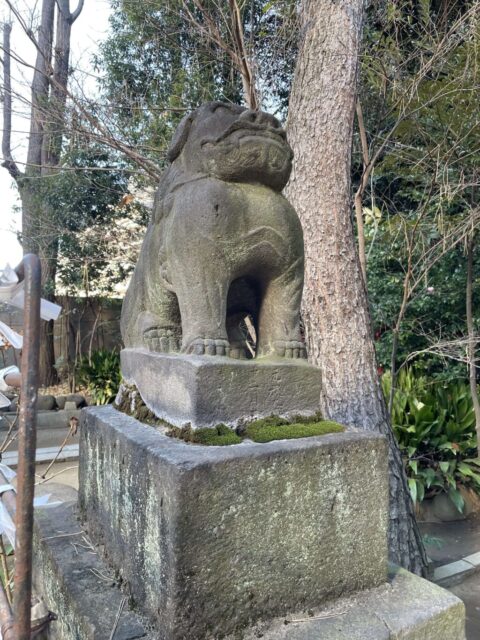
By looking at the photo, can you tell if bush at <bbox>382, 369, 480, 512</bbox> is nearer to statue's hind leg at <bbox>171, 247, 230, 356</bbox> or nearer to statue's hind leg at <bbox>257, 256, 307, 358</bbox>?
statue's hind leg at <bbox>257, 256, 307, 358</bbox>

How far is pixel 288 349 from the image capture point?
63.4 inches

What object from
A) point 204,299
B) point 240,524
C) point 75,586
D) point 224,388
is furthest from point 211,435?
point 75,586

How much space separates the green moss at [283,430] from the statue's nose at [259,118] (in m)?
1.00

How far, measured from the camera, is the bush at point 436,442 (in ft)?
13.0

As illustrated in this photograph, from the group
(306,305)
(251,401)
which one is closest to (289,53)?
(306,305)

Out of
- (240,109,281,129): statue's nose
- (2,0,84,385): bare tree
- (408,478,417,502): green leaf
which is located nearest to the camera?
(240,109,281,129): statue's nose

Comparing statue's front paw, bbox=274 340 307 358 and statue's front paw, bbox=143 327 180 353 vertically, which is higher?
statue's front paw, bbox=143 327 180 353

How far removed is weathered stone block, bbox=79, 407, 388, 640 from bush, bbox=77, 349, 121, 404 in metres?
6.39

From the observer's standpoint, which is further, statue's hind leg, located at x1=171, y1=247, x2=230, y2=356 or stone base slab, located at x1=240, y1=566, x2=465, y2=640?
statue's hind leg, located at x1=171, y1=247, x2=230, y2=356

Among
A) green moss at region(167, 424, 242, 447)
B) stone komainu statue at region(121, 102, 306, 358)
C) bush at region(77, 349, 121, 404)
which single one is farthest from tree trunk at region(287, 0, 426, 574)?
bush at region(77, 349, 121, 404)

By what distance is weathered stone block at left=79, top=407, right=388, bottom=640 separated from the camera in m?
1.16

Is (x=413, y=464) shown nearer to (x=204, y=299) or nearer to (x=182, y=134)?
(x=204, y=299)

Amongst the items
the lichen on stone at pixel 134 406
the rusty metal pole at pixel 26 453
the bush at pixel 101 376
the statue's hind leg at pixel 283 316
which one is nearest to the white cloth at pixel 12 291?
the rusty metal pole at pixel 26 453

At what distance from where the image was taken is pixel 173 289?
5.40 feet
